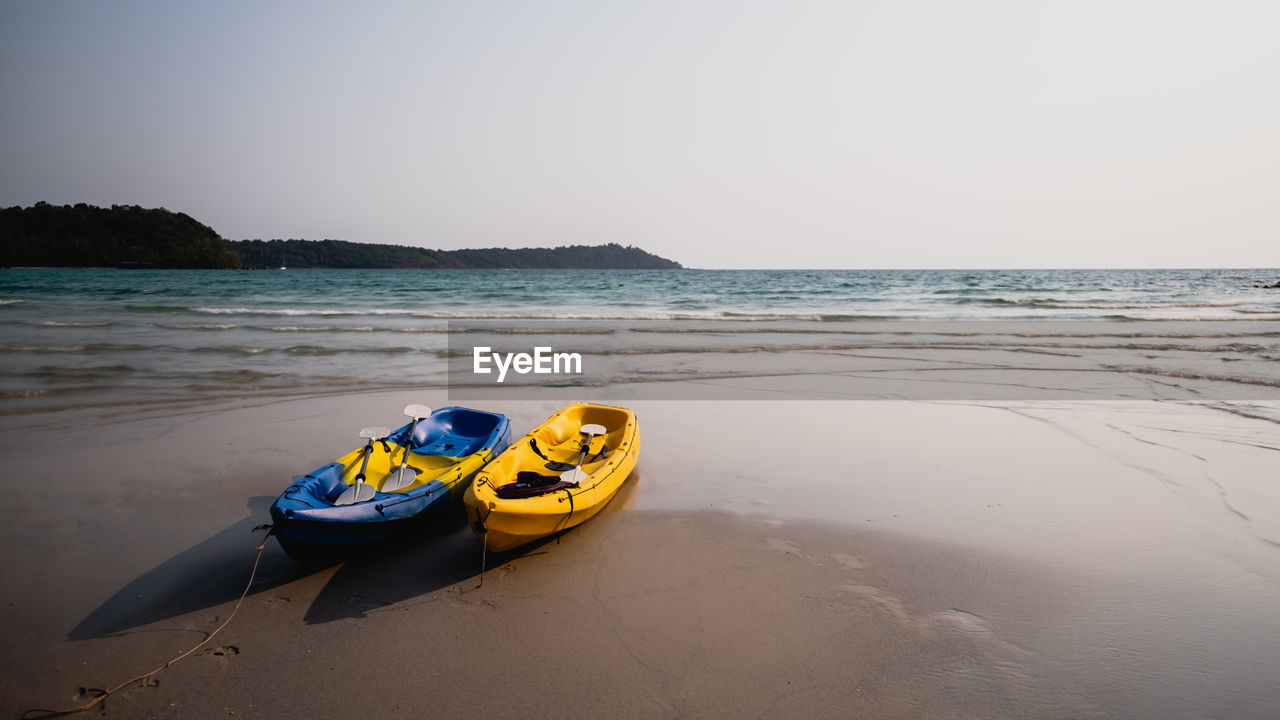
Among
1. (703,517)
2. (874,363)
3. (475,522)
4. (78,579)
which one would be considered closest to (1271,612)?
(703,517)

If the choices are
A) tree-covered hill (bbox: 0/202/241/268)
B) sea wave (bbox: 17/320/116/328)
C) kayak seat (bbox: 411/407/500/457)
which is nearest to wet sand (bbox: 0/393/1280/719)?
kayak seat (bbox: 411/407/500/457)

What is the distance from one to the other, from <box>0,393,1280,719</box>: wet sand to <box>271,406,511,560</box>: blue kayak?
0.31 metres

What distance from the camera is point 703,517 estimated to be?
183 inches

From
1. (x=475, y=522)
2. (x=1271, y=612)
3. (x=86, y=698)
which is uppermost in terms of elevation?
(x=475, y=522)

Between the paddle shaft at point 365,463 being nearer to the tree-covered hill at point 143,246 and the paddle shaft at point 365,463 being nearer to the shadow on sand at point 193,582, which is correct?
the shadow on sand at point 193,582

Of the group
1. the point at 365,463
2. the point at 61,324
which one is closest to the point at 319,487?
the point at 365,463

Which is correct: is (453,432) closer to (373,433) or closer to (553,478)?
(373,433)

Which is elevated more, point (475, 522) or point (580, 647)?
point (475, 522)

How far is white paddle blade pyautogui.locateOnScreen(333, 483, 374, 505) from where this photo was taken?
414 cm

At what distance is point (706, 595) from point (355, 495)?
261 centimetres

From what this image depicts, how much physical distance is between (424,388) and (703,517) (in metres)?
6.30

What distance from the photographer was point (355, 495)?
13.8ft

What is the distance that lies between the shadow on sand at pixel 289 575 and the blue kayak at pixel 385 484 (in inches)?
9.3

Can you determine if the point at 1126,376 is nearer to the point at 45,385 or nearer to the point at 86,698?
the point at 86,698
